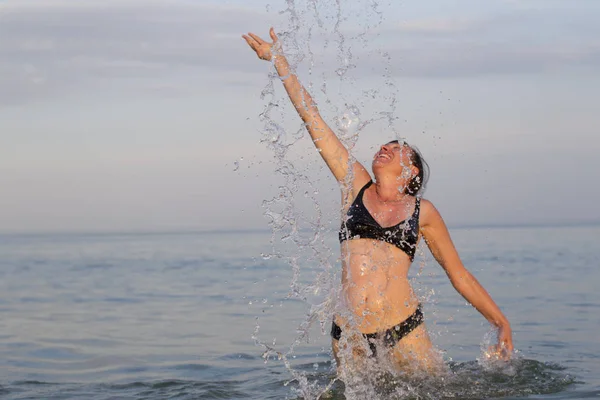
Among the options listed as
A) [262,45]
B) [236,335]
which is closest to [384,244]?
[262,45]

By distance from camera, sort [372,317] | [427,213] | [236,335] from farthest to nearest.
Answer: [236,335] < [427,213] < [372,317]

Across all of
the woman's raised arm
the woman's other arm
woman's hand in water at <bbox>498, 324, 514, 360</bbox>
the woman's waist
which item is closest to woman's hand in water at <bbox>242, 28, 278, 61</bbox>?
the woman's raised arm

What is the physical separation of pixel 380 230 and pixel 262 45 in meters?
1.62

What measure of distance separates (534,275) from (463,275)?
1023 centimetres

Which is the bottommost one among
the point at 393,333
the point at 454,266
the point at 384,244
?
the point at 393,333

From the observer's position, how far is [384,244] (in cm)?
619

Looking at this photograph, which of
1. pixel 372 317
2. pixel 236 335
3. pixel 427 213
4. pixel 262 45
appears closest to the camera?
pixel 372 317

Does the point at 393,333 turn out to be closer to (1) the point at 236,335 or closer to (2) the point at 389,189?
(2) the point at 389,189

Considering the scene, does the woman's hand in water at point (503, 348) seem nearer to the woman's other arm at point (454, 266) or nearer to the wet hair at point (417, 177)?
the woman's other arm at point (454, 266)

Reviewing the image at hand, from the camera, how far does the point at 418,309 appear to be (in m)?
6.33

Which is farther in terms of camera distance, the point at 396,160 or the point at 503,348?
the point at 396,160

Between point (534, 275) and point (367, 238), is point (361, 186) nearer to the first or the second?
point (367, 238)

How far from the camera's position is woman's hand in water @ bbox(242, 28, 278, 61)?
6480 mm

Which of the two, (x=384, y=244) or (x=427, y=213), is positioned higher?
(x=427, y=213)
